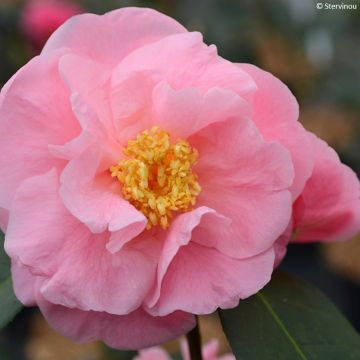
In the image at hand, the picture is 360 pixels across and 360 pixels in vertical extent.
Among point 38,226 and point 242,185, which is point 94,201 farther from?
point 242,185

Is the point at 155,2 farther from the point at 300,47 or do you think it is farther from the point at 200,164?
the point at 200,164

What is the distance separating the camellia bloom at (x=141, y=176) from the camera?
2.35 ft

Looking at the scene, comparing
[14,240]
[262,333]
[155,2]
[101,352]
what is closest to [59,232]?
[14,240]

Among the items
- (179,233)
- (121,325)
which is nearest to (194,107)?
(179,233)

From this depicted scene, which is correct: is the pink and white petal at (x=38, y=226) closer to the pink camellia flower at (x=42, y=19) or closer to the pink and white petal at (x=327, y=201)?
the pink and white petal at (x=327, y=201)

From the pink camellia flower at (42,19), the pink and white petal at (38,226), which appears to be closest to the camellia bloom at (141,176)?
the pink and white petal at (38,226)

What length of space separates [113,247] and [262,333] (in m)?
0.25

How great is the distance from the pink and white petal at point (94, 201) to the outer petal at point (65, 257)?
2cm

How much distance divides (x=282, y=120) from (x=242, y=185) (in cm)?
9

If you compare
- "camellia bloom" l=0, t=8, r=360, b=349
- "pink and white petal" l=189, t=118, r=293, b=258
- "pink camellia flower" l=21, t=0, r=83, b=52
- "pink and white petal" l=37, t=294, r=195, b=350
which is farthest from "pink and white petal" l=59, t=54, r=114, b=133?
"pink camellia flower" l=21, t=0, r=83, b=52

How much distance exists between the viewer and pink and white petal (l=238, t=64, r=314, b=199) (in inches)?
30.1

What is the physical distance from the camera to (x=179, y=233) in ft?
2.38

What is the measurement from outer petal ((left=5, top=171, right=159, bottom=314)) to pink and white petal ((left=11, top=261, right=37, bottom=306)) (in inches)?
2.1

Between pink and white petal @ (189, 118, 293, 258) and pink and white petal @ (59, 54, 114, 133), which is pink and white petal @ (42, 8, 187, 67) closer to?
pink and white petal @ (59, 54, 114, 133)
